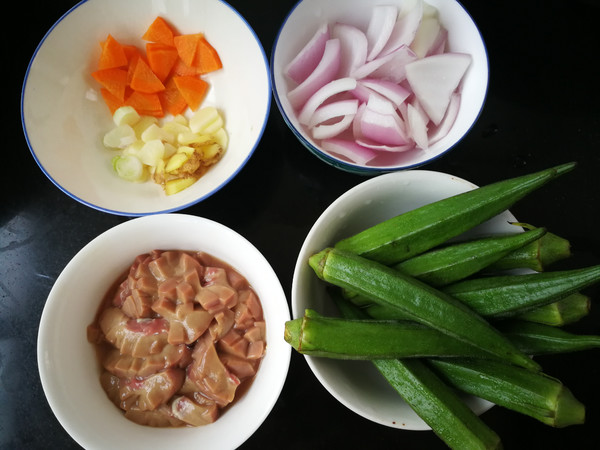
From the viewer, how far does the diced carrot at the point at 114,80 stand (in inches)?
72.2

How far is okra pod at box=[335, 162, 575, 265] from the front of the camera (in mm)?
1376

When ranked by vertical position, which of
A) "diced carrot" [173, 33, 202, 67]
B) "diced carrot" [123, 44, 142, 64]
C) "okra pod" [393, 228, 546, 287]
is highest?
"diced carrot" [173, 33, 202, 67]

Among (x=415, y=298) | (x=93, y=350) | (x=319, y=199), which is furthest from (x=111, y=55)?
(x=415, y=298)

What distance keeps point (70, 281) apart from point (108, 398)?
0.38 meters

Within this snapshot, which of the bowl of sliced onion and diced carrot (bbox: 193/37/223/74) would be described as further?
diced carrot (bbox: 193/37/223/74)

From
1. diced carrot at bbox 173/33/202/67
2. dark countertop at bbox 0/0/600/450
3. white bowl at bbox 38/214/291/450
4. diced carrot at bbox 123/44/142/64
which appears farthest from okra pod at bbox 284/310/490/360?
diced carrot at bbox 123/44/142/64

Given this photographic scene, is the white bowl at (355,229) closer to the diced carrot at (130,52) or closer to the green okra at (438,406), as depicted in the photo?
the green okra at (438,406)

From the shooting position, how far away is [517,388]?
4.27 feet

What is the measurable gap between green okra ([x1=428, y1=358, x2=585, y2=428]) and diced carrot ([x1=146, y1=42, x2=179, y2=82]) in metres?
1.43

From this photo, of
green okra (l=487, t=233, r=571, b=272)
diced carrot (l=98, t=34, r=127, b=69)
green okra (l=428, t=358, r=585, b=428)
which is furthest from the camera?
diced carrot (l=98, t=34, r=127, b=69)

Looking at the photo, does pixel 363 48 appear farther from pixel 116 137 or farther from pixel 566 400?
pixel 566 400

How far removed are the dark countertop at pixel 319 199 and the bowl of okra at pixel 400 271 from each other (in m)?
0.31

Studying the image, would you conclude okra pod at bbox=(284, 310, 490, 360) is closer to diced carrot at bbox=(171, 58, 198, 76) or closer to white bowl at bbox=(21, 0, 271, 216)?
white bowl at bbox=(21, 0, 271, 216)

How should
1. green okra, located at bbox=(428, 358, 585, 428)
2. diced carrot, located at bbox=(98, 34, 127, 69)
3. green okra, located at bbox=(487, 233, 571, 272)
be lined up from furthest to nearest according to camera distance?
1. diced carrot, located at bbox=(98, 34, 127, 69)
2. green okra, located at bbox=(487, 233, 571, 272)
3. green okra, located at bbox=(428, 358, 585, 428)
